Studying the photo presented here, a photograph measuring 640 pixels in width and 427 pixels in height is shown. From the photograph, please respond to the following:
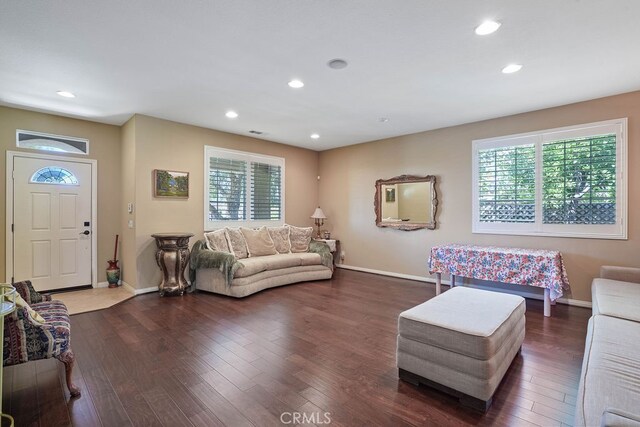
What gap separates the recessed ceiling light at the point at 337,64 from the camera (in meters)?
2.93

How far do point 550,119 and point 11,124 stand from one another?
7566 millimetres

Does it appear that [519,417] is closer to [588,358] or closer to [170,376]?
[588,358]

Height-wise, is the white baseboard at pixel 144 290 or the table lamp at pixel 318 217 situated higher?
the table lamp at pixel 318 217

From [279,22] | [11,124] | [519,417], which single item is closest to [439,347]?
[519,417]

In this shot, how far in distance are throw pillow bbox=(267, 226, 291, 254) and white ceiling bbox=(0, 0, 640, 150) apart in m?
2.20

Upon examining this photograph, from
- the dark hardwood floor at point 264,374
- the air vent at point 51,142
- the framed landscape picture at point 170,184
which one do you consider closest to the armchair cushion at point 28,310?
the dark hardwood floor at point 264,374

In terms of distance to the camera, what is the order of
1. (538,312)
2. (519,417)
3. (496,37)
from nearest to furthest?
1. (519,417)
2. (496,37)
3. (538,312)

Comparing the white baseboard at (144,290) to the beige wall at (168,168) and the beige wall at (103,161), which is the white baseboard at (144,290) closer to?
the beige wall at (168,168)

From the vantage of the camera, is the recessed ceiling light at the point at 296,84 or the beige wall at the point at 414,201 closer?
the recessed ceiling light at the point at 296,84

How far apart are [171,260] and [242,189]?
75.9 inches

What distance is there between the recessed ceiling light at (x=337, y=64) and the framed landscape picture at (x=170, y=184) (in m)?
3.22

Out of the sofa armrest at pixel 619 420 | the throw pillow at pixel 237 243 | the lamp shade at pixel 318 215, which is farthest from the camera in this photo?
the lamp shade at pixel 318 215

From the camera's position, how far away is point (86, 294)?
4.62 m

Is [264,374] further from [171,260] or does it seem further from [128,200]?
[128,200]
